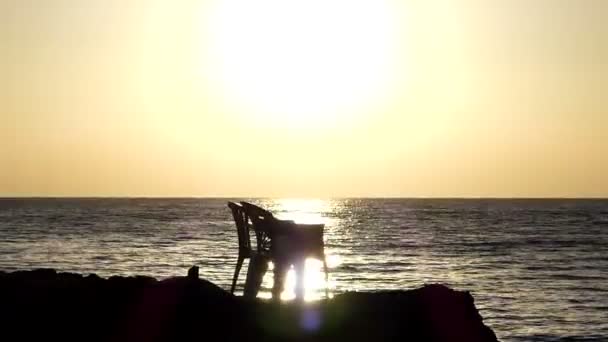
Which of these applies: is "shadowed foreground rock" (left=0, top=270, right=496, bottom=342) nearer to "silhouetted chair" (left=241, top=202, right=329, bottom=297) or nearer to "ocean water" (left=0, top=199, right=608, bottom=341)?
"silhouetted chair" (left=241, top=202, right=329, bottom=297)

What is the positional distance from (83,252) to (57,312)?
52819mm

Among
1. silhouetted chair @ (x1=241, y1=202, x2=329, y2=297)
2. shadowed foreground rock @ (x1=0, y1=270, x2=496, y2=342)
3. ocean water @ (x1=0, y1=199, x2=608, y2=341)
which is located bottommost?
ocean water @ (x1=0, y1=199, x2=608, y2=341)

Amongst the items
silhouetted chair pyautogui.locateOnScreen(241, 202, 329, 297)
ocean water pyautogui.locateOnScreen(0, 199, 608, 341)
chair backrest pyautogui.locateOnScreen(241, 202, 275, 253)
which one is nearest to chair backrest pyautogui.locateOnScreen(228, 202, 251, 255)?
chair backrest pyautogui.locateOnScreen(241, 202, 275, 253)

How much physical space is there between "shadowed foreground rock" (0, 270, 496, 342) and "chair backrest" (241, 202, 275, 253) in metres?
3.54

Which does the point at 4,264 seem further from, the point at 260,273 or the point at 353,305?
the point at 353,305

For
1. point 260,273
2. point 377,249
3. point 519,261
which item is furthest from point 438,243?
point 260,273

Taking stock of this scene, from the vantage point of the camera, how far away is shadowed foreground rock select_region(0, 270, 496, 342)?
11352 millimetres

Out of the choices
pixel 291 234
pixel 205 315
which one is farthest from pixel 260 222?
pixel 205 315

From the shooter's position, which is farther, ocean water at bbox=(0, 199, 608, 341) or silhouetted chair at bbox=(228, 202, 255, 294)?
ocean water at bbox=(0, 199, 608, 341)

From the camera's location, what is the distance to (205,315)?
1167cm

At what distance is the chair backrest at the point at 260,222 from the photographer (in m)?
15.6

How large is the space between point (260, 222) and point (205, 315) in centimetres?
427

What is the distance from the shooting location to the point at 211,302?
11836mm

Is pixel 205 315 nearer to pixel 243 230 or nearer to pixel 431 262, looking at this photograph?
pixel 243 230
